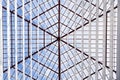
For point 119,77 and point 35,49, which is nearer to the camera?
point 119,77

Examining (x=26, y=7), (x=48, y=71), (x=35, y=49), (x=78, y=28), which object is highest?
(x=26, y=7)

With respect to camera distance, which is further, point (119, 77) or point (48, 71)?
point (48, 71)

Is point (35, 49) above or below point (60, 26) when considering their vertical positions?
below

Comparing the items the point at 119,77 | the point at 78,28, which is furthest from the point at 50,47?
the point at 119,77

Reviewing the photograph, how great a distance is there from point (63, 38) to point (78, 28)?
40.7 inches

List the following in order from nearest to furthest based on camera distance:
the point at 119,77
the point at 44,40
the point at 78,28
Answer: the point at 119,77 → the point at 78,28 → the point at 44,40

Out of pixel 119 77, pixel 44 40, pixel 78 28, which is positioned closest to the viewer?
pixel 119 77

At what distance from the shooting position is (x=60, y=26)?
14695mm

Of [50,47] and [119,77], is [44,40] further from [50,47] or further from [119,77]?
[119,77]

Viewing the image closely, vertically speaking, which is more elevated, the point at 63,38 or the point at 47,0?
the point at 47,0

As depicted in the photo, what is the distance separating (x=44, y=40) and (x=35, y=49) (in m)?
0.63

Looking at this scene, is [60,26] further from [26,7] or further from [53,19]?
[26,7]

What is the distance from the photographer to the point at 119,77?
188 inches

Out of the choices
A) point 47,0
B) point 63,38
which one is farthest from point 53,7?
point 63,38
